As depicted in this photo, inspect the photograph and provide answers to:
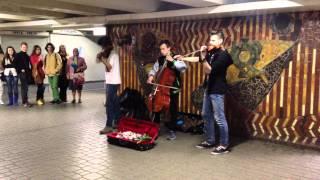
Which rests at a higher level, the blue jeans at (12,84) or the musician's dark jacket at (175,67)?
the musician's dark jacket at (175,67)

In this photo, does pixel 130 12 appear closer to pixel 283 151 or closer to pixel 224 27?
pixel 224 27

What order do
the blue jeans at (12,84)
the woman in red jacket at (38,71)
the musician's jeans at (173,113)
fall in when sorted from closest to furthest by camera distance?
the musician's jeans at (173,113), the blue jeans at (12,84), the woman in red jacket at (38,71)

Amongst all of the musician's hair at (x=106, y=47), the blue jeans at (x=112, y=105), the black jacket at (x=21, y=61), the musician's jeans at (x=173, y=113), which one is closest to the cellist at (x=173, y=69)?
the musician's jeans at (x=173, y=113)

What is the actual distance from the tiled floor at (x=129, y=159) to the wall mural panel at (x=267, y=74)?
39 cm

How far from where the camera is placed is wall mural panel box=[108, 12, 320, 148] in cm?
530

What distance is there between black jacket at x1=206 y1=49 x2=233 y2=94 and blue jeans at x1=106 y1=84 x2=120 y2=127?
6.04ft

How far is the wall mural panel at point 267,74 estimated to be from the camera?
5.30 meters

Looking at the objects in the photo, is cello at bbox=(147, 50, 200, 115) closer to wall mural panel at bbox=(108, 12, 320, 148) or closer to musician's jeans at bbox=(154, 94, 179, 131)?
musician's jeans at bbox=(154, 94, 179, 131)

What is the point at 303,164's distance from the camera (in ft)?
15.1

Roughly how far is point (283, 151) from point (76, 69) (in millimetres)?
6169

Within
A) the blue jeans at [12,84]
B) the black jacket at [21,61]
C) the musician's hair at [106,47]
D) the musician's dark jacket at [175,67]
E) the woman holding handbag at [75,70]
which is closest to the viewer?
the musician's dark jacket at [175,67]

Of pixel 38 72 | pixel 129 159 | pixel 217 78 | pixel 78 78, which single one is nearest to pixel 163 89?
pixel 217 78

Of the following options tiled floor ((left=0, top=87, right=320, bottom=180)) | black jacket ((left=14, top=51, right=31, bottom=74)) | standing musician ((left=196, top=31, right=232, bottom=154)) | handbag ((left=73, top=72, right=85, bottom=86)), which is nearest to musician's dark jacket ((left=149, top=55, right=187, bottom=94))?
standing musician ((left=196, top=31, right=232, bottom=154))

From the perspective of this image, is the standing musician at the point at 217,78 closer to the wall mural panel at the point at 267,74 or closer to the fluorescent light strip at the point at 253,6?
the fluorescent light strip at the point at 253,6
